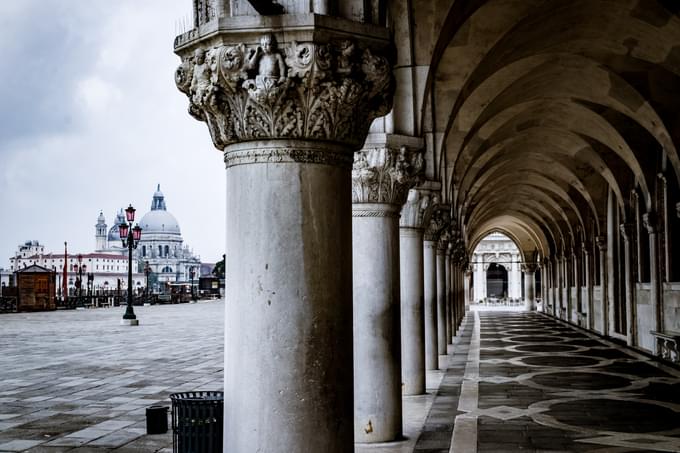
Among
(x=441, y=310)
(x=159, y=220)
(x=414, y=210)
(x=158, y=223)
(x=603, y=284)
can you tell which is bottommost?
(x=441, y=310)

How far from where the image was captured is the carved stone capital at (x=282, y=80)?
506 centimetres

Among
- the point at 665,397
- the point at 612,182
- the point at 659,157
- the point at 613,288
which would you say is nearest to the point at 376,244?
the point at 665,397

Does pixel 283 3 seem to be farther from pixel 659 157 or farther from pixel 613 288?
pixel 613 288

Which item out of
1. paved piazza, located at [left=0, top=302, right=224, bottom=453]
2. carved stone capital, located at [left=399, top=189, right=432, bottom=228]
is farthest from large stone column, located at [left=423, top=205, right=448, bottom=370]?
paved piazza, located at [left=0, top=302, right=224, bottom=453]

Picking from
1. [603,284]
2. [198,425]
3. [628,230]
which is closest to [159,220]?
[603,284]

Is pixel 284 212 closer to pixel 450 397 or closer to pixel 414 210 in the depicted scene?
pixel 414 210

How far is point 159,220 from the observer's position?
178 m

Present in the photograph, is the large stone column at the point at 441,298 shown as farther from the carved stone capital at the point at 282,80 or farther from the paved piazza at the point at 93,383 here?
the carved stone capital at the point at 282,80

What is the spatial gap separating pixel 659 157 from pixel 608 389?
29.9 ft

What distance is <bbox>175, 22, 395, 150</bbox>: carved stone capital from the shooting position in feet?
16.6

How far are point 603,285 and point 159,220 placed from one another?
513 feet

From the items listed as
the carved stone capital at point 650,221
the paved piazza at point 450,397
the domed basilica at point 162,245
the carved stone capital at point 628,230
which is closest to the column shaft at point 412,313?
the paved piazza at point 450,397

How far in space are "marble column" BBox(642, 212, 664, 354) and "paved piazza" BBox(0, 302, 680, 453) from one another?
1.19 metres

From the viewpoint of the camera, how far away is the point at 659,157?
2116 cm
